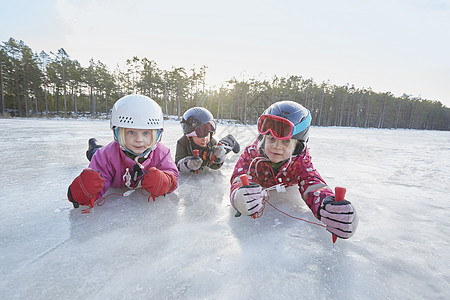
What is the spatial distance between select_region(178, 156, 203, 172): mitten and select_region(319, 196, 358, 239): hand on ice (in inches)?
86.1

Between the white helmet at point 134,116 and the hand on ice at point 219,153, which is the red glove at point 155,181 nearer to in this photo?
the white helmet at point 134,116

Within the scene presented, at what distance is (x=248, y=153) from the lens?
→ 2.49 meters

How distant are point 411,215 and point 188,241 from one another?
99.2 inches

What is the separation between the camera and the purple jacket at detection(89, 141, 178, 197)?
229 centimetres

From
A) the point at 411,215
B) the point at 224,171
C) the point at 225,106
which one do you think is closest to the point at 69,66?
the point at 225,106

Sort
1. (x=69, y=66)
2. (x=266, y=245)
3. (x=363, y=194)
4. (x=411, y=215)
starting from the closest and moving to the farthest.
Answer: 1. (x=266, y=245)
2. (x=411, y=215)
3. (x=363, y=194)
4. (x=69, y=66)

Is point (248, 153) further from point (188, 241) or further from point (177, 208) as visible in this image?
point (188, 241)

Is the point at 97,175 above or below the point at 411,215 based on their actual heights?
above

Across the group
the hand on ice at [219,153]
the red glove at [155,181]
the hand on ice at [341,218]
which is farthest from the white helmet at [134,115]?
the hand on ice at [341,218]

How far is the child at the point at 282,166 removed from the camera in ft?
5.61

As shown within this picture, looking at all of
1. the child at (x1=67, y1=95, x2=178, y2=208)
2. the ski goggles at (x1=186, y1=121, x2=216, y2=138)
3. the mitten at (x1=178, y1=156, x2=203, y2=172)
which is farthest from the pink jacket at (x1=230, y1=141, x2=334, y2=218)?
the ski goggles at (x1=186, y1=121, x2=216, y2=138)

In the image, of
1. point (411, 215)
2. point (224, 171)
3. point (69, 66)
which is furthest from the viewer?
point (69, 66)

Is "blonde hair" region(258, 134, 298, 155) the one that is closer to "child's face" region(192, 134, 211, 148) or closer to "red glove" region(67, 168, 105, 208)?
"child's face" region(192, 134, 211, 148)

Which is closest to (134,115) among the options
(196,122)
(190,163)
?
(190,163)
